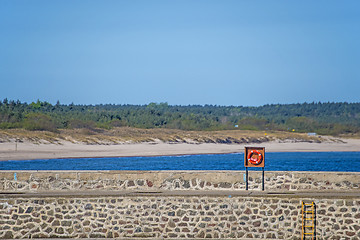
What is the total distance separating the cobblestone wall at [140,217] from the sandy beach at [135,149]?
83.7 ft

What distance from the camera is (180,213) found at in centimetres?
1290

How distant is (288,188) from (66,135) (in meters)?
36.2

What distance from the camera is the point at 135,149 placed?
158ft

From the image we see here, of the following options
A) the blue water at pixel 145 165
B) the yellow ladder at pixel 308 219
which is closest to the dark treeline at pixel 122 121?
the blue water at pixel 145 165

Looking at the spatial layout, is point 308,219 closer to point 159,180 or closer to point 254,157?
point 254,157

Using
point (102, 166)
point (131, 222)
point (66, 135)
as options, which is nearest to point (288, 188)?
point (131, 222)

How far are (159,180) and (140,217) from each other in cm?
160

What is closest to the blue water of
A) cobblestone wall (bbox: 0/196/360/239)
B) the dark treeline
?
the dark treeline

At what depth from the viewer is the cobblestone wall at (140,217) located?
12.8 meters

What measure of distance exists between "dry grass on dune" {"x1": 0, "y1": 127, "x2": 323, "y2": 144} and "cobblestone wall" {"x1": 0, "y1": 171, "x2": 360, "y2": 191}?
29187mm

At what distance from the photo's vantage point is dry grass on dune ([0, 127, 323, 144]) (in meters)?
45.1

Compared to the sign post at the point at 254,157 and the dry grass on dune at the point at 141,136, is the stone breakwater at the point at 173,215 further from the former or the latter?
the dry grass on dune at the point at 141,136

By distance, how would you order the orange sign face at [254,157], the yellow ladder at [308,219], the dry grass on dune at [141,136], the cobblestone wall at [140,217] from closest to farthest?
the yellow ladder at [308,219], the cobblestone wall at [140,217], the orange sign face at [254,157], the dry grass on dune at [141,136]

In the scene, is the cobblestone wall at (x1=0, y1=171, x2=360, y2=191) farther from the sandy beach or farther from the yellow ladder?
the sandy beach
